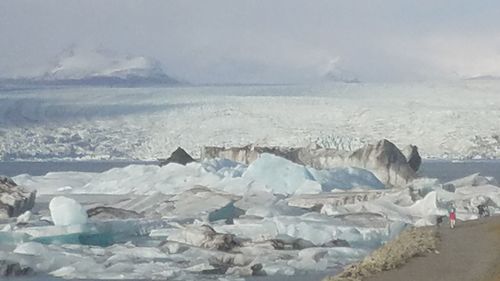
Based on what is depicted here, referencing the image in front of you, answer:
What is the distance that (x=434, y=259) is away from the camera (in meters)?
12.9

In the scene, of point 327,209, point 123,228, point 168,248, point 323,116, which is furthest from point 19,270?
point 323,116

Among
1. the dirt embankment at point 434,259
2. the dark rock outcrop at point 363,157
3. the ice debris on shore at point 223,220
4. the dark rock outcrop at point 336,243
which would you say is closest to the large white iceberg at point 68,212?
the ice debris on shore at point 223,220

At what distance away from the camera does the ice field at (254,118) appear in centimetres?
7038

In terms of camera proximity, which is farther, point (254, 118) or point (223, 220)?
point (254, 118)

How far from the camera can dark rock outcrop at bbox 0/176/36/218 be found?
27281 mm

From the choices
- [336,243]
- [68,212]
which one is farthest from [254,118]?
[336,243]

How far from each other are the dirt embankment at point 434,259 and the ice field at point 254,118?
50151 millimetres

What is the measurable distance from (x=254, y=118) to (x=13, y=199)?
44450 millimetres

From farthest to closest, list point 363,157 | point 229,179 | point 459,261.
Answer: point 363,157
point 229,179
point 459,261

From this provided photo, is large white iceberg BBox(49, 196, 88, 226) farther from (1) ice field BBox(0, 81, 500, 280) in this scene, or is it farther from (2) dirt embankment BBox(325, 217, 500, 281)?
(2) dirt embankment BBox(325, 217, 500, 281)

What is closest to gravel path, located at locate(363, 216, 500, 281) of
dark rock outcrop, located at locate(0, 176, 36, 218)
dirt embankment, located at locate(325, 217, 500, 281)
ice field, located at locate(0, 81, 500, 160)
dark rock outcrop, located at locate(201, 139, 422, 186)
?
dirt embankment, located at locate(325, 217, 500, 281)

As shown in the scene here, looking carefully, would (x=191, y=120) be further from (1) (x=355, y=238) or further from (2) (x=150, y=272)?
(2) (x=150, y=272)

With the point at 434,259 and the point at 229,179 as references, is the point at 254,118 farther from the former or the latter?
the point at 434,259

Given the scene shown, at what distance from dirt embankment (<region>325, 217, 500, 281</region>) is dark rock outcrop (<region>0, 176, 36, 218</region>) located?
14.1m
